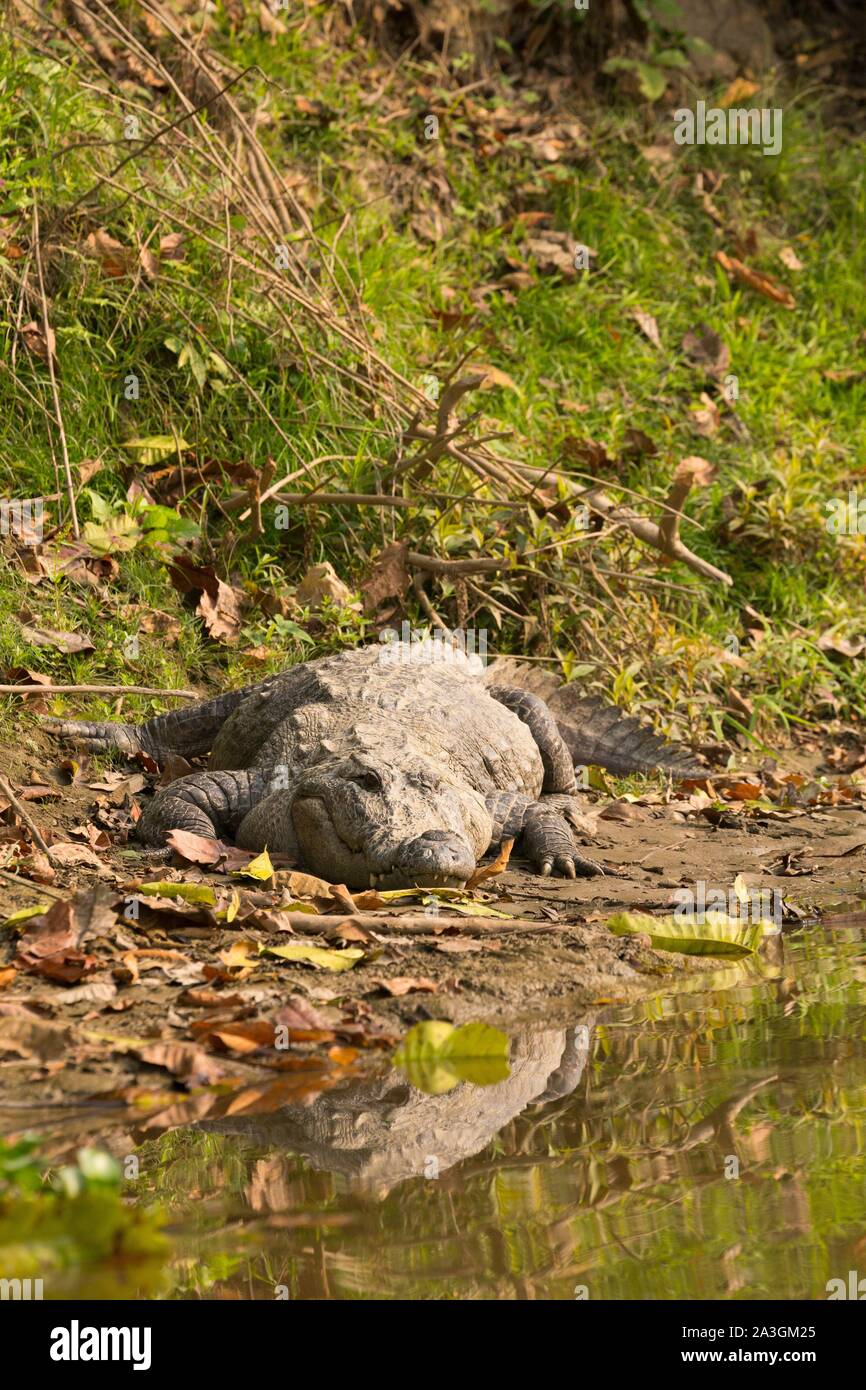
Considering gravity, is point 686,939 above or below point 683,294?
below

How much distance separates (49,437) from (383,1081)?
4432 mm

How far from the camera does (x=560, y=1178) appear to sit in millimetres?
2352

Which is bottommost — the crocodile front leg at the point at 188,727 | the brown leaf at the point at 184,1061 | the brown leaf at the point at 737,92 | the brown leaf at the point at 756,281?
the brown leaf at the point at 184,1061

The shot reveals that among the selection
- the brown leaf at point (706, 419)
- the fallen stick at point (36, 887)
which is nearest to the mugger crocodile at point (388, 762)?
the fallen stick at point (36, 887)

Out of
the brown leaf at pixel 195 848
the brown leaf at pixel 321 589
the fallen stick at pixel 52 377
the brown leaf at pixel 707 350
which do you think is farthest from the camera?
the brown leaf at pixel 707 350

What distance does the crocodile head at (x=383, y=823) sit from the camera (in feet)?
14.3

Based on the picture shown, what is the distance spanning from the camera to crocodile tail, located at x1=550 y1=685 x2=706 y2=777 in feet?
21.0

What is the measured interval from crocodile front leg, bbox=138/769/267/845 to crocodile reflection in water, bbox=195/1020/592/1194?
2.07 meters

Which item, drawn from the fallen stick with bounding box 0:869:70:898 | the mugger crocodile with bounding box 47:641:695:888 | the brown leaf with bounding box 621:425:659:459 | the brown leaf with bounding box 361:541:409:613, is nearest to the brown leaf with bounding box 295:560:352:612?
the brown leaf with bounding box 361:541:409:613

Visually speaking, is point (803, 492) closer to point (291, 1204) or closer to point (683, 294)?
point (683, 294)

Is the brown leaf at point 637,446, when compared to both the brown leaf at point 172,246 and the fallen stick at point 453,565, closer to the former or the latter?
the fallen stick at point 453,565

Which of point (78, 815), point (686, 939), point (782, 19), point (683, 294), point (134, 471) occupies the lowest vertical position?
point (686, 939)

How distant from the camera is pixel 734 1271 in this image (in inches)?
79.2

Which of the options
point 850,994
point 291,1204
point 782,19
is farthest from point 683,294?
point 291,1204
